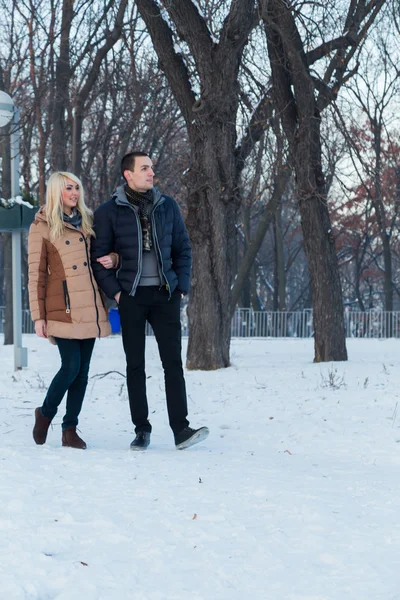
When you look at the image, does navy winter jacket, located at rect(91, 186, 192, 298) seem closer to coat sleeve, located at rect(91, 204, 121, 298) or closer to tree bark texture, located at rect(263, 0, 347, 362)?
coat sleeve, located at rect(91, 204, 121, 298)

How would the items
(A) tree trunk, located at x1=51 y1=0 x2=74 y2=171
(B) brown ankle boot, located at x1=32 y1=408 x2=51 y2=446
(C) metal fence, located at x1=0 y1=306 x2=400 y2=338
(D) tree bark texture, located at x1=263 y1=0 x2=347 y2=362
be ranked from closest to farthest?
(B) brown ankle boot, located at x1=32 y1=408 x2=51 y2=446
(D) tree bark texture, located at x1=263 y1=0 x2=347 y2=362
(A) tree trunk, located at x1=51 y1=0 x2=74 y2=171
(C) metal fence, located at x1=0 y1=306 x2=400 y2=338

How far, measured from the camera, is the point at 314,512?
13.6 ft

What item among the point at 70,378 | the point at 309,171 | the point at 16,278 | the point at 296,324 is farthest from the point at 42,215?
the point at 296,324

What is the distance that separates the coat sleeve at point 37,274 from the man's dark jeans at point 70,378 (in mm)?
250

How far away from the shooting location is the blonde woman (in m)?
5.54

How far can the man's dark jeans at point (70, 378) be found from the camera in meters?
5.59

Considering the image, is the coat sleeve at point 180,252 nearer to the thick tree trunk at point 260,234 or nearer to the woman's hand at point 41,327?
the woman's hand at point 41,327

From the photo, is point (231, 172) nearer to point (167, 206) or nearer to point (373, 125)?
point (167, 206)

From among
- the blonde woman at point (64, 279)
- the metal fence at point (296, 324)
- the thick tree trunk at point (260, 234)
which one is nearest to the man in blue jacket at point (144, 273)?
the blonde woman at point (64, 279)

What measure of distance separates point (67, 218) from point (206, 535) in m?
2.66

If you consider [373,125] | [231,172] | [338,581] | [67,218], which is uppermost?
[373,125]

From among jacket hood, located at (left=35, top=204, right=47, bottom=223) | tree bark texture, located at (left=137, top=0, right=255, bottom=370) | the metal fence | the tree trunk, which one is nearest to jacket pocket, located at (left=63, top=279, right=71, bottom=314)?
jacket hood, located at (left=35, top=204, right=47, bottom=223)

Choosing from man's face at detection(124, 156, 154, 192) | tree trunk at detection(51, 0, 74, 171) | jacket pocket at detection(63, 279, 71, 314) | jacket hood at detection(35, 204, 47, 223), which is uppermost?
tree trunk at detection(51, 0, 74, 171)

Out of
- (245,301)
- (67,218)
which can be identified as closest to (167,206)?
(67,218)
